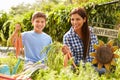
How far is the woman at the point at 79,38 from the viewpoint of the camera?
322 cm

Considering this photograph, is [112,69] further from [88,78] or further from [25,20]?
[25,20]

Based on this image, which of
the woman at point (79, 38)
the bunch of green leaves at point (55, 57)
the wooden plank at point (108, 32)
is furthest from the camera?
the wooden plank at point (108, 32)

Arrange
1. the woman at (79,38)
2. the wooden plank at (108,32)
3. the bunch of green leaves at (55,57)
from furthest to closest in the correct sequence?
the wooden plank at (108,32) < the woman at (79,38) < the bunch of green leaves at (55,57)

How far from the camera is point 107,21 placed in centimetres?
793

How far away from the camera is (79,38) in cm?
336

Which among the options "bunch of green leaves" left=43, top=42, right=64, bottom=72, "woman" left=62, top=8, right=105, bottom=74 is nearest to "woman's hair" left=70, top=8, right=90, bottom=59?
"woman" left=62, top=8, right=105, bottom=74

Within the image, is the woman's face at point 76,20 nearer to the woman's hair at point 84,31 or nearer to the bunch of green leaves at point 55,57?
the woman's hair at point 84,31

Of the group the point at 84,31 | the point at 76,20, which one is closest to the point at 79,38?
the point at 84,31

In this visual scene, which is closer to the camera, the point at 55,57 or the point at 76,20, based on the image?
the point at 55,57

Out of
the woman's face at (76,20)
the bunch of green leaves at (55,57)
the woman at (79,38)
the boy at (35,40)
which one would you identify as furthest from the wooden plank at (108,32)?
the bunch of green leaves at (55,57)

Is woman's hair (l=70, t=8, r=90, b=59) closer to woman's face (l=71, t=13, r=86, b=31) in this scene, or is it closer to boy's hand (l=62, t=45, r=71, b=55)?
woman's face (l=71, t=13, r=86, b=31)

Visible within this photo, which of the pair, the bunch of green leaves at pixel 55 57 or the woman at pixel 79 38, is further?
the woman at pixel 79 38

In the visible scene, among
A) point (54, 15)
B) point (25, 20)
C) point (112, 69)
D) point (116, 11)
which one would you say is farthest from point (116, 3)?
point (112, 69)

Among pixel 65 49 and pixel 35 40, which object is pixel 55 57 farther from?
pixel 35 40
